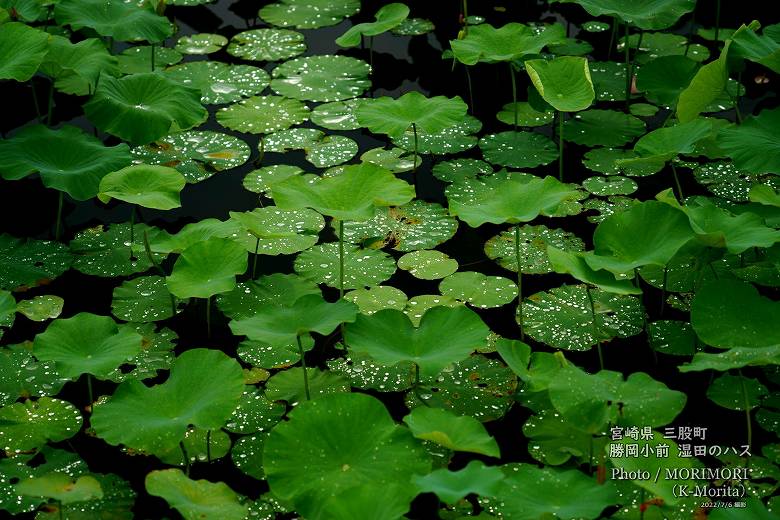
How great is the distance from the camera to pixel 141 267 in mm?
3191

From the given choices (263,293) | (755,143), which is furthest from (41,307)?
(755,143)

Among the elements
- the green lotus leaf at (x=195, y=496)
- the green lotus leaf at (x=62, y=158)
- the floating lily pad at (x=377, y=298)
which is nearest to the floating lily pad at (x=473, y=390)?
the floating lily pad at (x=377, y=298)

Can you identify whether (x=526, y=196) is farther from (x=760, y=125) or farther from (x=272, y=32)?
(x=272, y=32)

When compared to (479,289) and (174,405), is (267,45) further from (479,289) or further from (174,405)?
(174,405)

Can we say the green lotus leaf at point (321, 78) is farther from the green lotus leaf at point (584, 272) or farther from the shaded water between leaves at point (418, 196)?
the green lotus leaf at point (584, 272)

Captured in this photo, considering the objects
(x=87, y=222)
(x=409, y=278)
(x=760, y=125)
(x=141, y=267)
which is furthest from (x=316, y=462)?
(x=760, y=125)

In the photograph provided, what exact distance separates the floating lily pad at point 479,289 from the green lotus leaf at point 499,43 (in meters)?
0.89

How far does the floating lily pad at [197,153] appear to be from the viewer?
3600 mm

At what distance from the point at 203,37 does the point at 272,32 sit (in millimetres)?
285

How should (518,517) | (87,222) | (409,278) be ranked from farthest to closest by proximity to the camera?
(87,222)
(409,278)
(518,517)

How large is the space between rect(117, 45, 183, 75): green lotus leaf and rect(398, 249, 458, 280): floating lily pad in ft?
4.90

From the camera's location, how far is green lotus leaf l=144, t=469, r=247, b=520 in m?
2.21

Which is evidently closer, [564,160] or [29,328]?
[29,328]

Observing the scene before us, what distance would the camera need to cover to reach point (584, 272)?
8.80 feet
